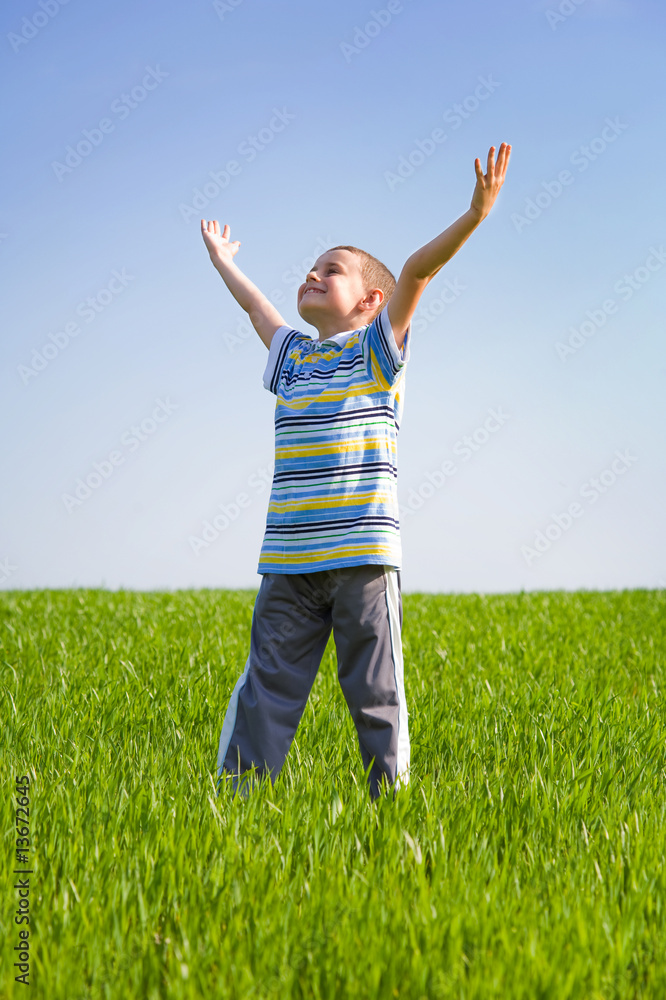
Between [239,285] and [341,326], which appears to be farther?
[239,285]

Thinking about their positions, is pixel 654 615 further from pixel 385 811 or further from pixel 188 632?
pixel 385 811

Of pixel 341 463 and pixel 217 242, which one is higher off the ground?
pixel 217 242

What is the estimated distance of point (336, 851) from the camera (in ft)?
7.18

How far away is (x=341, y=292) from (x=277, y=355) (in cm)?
35

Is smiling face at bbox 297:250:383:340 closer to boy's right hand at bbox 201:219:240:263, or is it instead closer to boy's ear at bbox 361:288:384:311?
boy's ear at bbox 361:288:384:311

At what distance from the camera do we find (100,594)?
941 cm

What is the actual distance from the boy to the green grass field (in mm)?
192

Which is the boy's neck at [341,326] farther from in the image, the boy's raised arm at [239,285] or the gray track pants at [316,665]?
the gray track pants at [316,665]

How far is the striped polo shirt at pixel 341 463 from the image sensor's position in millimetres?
2742

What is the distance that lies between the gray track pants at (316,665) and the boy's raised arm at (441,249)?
884 millimetres

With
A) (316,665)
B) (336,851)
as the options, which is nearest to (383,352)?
(316,665)

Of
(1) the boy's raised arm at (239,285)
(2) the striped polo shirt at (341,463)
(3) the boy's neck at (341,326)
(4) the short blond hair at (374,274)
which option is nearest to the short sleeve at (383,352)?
(2) the striped polo shirt at (341,463)

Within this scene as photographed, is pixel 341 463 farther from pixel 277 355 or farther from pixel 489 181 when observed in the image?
pixel 489 181

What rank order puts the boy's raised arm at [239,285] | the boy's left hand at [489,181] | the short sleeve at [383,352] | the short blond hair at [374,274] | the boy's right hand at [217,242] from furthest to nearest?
the boy's right hand at [217,242] → the boy's raised arm at [239,285] → the short blond hair at [374,274] → the short sleeve at [383,352] → the boy's left hand at [489,181]
